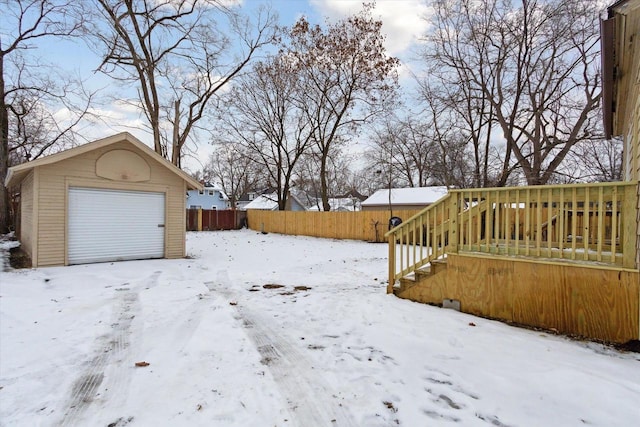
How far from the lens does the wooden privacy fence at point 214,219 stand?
19.9 metres

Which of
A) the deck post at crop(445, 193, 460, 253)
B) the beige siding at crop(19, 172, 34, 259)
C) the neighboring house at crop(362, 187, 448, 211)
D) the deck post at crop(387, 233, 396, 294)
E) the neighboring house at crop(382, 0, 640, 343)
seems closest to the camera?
the neighboring house at crop(382, 0, 640, 343)

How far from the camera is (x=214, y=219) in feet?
67.9

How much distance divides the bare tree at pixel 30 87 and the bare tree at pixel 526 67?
1585 cm

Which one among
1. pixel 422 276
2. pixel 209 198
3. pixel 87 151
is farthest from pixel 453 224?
pixel 209 198

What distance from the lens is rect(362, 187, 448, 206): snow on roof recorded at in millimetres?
23267

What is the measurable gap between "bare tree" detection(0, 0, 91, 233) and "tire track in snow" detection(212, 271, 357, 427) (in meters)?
16.4

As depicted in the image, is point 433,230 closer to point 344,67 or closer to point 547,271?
point 547,271

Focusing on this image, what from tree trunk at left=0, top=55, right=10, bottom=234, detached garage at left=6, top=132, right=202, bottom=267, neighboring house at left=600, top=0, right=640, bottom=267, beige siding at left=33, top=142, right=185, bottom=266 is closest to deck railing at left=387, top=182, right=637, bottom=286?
neighboring house at left=600, top=0, right=640, bottom=267

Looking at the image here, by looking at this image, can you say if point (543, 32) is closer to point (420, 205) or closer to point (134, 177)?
point (420, 205)

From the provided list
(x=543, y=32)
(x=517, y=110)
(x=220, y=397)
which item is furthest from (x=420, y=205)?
(x=220, y=397)

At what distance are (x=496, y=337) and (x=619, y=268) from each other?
1.38 m

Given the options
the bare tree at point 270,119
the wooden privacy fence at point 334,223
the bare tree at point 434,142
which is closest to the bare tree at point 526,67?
the bare tree at point 434,142

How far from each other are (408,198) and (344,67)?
35.8 ft

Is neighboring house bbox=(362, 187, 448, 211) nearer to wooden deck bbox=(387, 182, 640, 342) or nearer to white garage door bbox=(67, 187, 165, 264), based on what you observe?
white garage door bbox=(67, 187, 165, 264)
